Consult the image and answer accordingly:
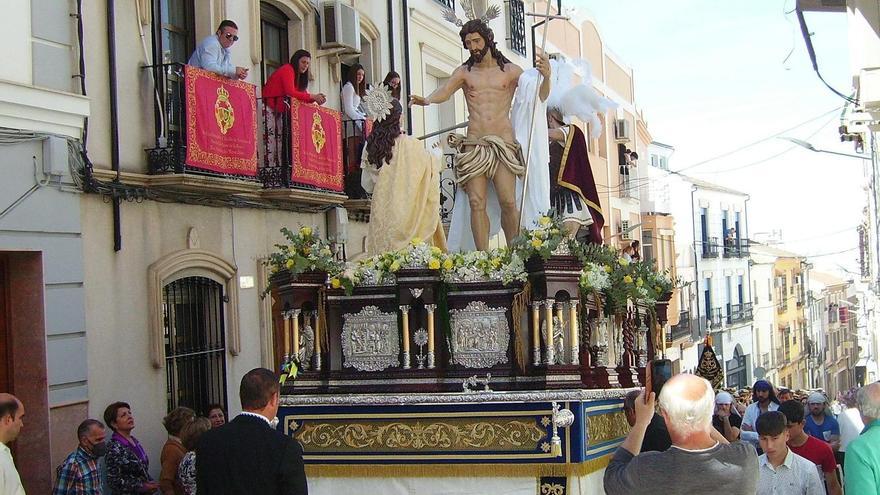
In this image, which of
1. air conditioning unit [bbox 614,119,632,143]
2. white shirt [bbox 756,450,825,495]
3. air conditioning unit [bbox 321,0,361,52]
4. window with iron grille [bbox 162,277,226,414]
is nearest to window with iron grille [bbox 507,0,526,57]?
air conditioning unit [bbox 321,0,361,52]

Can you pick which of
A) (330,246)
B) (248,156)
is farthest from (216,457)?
(248,156)

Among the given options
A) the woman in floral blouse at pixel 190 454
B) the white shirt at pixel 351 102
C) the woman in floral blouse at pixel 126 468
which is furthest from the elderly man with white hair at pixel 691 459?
the white shirt at pixel 351 102

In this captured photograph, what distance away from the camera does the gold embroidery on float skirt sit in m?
6.86

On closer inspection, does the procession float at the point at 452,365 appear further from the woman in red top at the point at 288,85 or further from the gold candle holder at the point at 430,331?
the woman in red top at the point at 288,85

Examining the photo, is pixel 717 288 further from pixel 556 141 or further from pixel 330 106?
pixel 556 141

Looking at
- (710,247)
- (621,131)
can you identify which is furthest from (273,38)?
(710,247)

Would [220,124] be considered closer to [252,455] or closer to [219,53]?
[219,53]

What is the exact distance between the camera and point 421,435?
7.04 m

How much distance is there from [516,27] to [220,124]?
11.0 metres

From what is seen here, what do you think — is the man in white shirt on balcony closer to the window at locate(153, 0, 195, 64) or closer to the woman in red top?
the window at locate(153, 0, 195, 64)

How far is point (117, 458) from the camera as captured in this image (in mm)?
7953

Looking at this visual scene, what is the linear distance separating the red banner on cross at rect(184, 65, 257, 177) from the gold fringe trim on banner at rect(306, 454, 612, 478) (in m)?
4.00

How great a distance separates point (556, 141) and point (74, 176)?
147 inches

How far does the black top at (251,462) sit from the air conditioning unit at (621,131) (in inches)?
982
